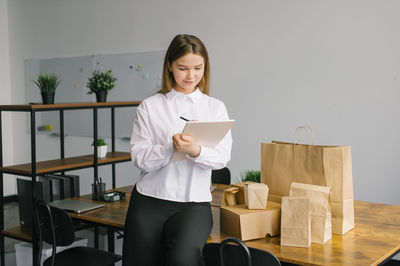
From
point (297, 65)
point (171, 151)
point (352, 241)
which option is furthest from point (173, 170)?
point (297, 65)

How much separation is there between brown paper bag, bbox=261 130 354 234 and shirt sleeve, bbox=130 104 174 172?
0.59 metres

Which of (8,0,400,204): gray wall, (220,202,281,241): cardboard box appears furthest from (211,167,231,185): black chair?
A: (220,202,281,241): cardboard box

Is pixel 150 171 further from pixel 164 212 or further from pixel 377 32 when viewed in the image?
pixel 377 32

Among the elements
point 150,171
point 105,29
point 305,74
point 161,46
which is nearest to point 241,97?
point 305,74

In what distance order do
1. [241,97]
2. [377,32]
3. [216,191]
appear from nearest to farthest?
[216,191] < [377,32] < [241,97]

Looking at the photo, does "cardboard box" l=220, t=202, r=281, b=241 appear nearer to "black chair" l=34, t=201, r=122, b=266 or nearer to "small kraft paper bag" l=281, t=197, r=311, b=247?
"small kraft paper bag" l=281, t=197, r=311, b=247

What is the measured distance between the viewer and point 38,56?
573 centimetres

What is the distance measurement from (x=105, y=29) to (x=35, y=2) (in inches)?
50.9

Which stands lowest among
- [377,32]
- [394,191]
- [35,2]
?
[394,191]

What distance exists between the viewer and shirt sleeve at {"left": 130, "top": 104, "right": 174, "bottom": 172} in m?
1.70

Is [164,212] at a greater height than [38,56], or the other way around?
[38,56]

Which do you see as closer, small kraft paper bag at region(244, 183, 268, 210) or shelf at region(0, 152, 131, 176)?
small kraft paper bag at region(244, 183, 268, 210)

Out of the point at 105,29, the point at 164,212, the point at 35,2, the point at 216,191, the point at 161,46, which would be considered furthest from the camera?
the point at 35,2

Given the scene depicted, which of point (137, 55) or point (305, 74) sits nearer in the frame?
point (305, 74)
